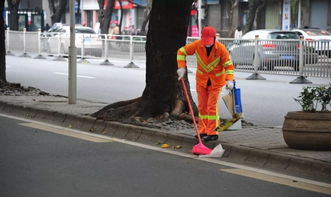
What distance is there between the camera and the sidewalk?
7.84 metres

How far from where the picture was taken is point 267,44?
2231cm

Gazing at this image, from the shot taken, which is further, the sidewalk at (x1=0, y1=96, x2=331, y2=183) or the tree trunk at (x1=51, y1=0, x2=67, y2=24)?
the tree trunk at (x1=51, y1=0, x2=67, y2=24)

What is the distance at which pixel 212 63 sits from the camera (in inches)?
364

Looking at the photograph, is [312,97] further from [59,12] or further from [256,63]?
[59,12]

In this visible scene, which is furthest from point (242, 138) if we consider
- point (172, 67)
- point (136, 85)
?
point (136, 85)

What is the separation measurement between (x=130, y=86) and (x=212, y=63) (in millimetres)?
10488

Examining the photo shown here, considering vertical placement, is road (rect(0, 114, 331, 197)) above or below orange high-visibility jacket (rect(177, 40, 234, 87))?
below

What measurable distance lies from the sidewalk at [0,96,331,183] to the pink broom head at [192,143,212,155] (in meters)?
0.23

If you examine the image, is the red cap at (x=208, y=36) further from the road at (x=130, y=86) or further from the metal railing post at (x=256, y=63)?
the metal railing post at (x=256, y=63)

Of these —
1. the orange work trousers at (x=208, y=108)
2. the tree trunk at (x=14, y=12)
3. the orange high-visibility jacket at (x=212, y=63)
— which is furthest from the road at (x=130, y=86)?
the tree trunk at (x=14, y=12)

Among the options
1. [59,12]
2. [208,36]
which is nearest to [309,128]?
[208,36]

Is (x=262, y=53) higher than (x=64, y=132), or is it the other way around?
(x=262, y=53)

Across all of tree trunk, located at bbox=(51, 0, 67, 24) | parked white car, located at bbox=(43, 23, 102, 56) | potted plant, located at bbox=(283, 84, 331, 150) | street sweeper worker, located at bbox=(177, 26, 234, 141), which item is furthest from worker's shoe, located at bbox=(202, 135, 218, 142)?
tree trunk, located at bbox=(51, 0, 67, 24)

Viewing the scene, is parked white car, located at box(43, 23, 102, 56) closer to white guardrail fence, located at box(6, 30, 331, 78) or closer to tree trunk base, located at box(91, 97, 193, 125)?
white guardrail fence, located at box(6, 30, 331, 78)
